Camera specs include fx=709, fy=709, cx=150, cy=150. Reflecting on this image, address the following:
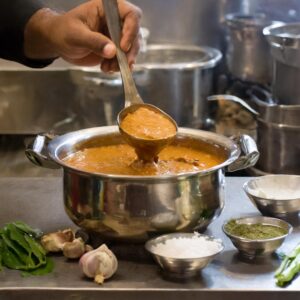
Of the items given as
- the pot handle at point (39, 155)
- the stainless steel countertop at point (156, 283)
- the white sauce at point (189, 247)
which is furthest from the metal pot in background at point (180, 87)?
the white sauce at point (189, 247)

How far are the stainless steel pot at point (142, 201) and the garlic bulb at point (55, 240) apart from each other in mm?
34

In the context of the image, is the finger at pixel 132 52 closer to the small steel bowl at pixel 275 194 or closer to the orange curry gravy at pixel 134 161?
the orange curry gravy at pixel 134 161

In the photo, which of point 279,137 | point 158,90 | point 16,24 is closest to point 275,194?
point 279,137

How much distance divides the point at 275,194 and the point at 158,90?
0.98 metres

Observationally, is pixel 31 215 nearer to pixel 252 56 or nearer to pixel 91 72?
pixel 91 72

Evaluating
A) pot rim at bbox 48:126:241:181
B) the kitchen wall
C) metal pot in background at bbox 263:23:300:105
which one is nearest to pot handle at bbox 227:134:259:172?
pot rim at bbox 48:126:241:181

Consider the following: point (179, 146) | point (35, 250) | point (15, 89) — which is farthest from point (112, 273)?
point (15, 89)

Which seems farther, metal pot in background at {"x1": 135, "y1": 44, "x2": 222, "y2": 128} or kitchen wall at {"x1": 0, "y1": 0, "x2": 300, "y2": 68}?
kitchen wall at {"x1": 0, "y1": 0, "x2": 300, "y2": 68}

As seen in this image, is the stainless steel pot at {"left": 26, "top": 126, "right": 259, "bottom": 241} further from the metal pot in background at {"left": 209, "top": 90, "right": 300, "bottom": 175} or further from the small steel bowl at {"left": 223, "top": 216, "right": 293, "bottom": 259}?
the metal pot in background at {"left": 209, "top": 90, "right": 300, "bottom": 175}

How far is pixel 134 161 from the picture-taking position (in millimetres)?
1388

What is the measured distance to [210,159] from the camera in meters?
1.44

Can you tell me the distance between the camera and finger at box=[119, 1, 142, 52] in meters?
1.52

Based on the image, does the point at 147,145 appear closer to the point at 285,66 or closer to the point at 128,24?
the point at 128,24

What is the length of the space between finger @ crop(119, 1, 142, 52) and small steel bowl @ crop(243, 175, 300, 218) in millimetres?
399
